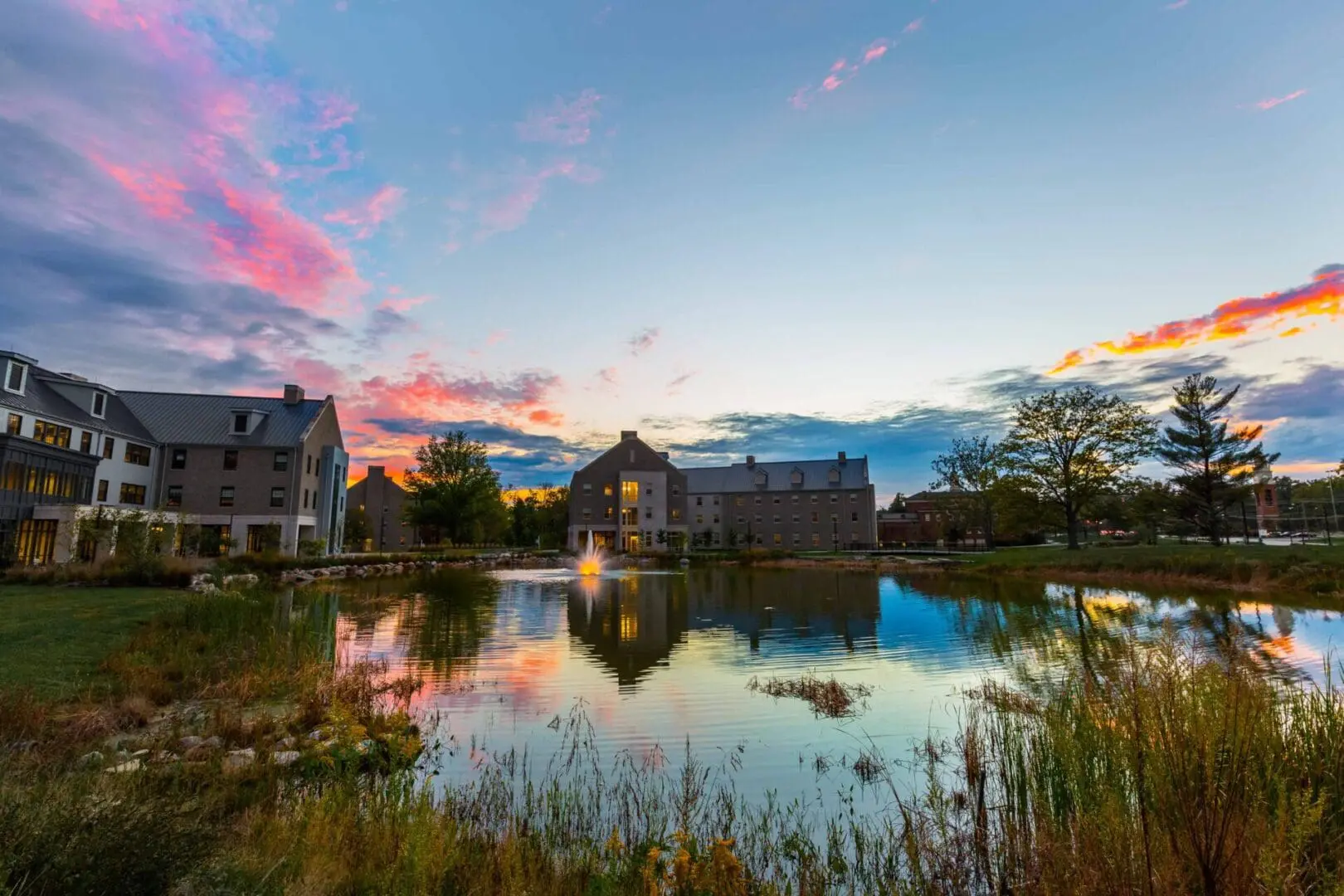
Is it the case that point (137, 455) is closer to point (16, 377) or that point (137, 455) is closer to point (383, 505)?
point (16, 377)

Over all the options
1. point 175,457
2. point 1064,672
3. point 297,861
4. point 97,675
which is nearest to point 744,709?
point 1064,672

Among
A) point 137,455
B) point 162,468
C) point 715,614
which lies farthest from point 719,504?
point 715,614

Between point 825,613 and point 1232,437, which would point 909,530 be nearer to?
point 1232,437

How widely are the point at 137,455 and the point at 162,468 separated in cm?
195

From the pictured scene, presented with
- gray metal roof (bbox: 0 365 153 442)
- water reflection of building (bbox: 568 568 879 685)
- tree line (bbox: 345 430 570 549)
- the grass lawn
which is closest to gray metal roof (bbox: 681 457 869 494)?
tree line (bbox: 345 430 570 549)

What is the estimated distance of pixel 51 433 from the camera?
104ft

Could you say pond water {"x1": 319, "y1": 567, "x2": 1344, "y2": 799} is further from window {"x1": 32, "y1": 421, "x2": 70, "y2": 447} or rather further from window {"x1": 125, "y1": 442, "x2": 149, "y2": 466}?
window {"x1": 125, "y1": 442, "x2": 149, "y2": 466}

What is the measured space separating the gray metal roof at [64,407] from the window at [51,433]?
0.36m

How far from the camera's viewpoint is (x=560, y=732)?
9.46 metres

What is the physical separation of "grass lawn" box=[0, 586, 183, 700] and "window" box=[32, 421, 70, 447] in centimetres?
1381

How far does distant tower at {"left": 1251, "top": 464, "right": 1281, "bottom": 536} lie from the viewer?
43.7m

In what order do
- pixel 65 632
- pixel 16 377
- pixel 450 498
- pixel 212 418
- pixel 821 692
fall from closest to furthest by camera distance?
pixel 821 692, pixel 65 632, pixel 16 377, pixel 212 418, pixel 450 498

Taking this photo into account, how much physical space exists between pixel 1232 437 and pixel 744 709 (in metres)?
47.9

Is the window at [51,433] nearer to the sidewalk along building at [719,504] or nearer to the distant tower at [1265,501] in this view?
the sidewalk along building at [719,504]
